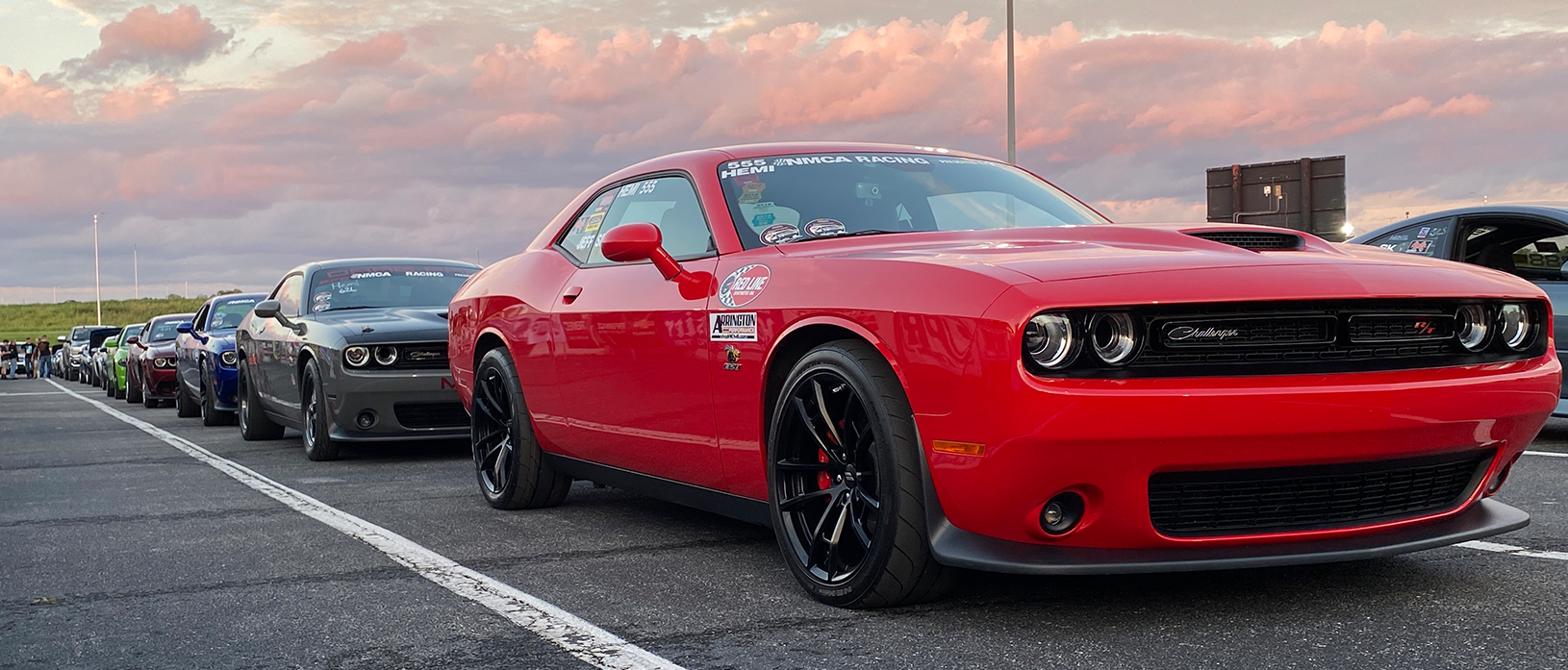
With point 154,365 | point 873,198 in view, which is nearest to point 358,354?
point 873,198

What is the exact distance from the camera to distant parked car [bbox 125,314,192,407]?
1894 cm

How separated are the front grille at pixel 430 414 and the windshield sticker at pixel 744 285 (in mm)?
4800

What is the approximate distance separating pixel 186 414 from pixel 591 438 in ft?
38.6

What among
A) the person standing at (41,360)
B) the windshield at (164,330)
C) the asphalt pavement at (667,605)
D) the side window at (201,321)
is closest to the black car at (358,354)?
the asphalt pavement at (667,605)

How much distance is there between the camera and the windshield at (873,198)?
465 cm

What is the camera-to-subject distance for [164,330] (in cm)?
2141

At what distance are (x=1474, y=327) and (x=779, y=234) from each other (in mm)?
2014

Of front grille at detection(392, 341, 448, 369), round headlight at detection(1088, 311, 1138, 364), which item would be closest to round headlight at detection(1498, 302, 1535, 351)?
round headlight at detection(1088, 311, 1138, 364)

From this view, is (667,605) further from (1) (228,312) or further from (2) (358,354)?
(1) (228,312)

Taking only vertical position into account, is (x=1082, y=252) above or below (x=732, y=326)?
above

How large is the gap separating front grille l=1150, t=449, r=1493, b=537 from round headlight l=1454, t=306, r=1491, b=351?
Result: 12.0 inches

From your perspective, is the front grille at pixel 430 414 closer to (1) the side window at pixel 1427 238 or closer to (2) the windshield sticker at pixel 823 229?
(2) the windshield sticker at pixel 823 229

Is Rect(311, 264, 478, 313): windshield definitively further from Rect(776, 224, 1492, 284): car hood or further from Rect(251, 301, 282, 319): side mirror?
Rect(776, 224, 1492, 284): car hood

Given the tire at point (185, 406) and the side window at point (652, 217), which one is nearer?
the side window at point (652, 217)
